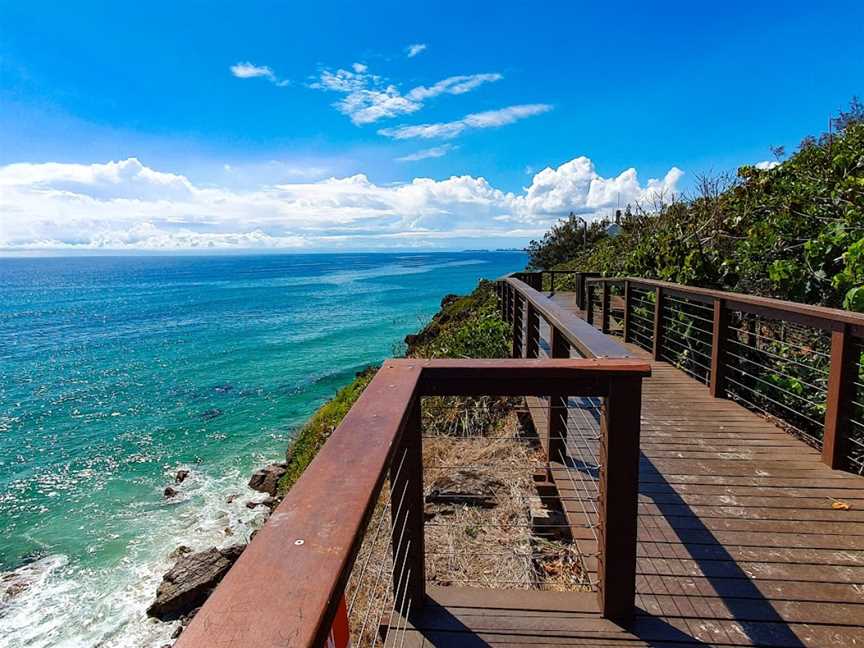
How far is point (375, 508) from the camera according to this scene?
56.9 inches

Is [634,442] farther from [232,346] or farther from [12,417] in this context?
[232,346]

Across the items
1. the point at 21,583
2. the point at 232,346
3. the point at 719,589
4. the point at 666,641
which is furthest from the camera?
the point at 232,346

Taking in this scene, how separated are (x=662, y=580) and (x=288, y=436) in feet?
43.4

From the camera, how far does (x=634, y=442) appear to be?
Answer: 1759 millimetres

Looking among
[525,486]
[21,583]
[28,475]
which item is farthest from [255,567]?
[28,475]

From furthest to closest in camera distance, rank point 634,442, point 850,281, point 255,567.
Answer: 1. point 850,281
2. point 634,442
3. point 255,567

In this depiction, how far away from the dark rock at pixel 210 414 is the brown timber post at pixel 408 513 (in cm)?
1591

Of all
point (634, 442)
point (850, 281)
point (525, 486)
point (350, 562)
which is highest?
point (850, 281)

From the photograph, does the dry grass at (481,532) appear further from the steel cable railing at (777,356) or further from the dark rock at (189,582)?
the dark rock at (189,582)

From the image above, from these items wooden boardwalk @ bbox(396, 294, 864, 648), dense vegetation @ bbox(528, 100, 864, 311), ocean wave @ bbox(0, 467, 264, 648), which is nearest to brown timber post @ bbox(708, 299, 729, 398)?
dense vegetation @ bbox(528, 100, 864, 311)

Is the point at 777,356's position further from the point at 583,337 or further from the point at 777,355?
the point at 583,337

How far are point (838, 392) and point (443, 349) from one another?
597cm

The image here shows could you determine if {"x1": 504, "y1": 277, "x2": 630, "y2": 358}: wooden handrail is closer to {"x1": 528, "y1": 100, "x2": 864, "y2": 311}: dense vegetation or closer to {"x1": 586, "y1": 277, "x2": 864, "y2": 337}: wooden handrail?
{"x1": 586, "y1": 277, "x2": 864, "y2": 337}: wooden handrail

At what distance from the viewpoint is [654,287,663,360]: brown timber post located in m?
6.28
